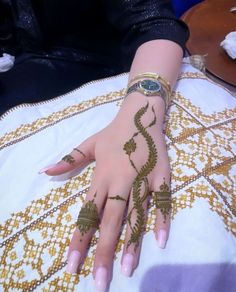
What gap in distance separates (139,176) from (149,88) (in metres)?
0.19

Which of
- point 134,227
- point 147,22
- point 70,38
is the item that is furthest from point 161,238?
point 70,38

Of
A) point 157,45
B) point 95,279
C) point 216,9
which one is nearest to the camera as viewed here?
point 95,279

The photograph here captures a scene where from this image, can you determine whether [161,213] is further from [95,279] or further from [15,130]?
[15,130]

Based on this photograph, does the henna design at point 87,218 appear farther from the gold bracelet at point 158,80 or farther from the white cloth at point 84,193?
the gold bracelet at point 158,80

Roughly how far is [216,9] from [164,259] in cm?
106

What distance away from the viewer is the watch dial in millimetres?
567

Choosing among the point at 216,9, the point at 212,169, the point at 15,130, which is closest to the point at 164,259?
the point at 212,169

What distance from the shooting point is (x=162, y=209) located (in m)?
0.42

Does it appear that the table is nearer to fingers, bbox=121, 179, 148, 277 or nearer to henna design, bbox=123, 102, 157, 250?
henna design, bbox=123, 102, 157, 250

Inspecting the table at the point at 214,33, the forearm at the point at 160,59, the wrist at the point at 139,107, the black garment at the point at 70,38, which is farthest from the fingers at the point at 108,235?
the table at the point at 214,33

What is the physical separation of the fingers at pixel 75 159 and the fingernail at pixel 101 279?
15 cm

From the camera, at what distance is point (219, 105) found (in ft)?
1.91

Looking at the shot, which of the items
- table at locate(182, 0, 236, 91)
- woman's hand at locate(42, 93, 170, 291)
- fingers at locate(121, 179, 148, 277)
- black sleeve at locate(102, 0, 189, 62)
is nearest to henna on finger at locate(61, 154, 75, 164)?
woman's hand at locate(42, 93, 170, 291)

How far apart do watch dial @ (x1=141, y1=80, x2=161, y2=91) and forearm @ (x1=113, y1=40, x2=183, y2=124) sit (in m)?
0.02
